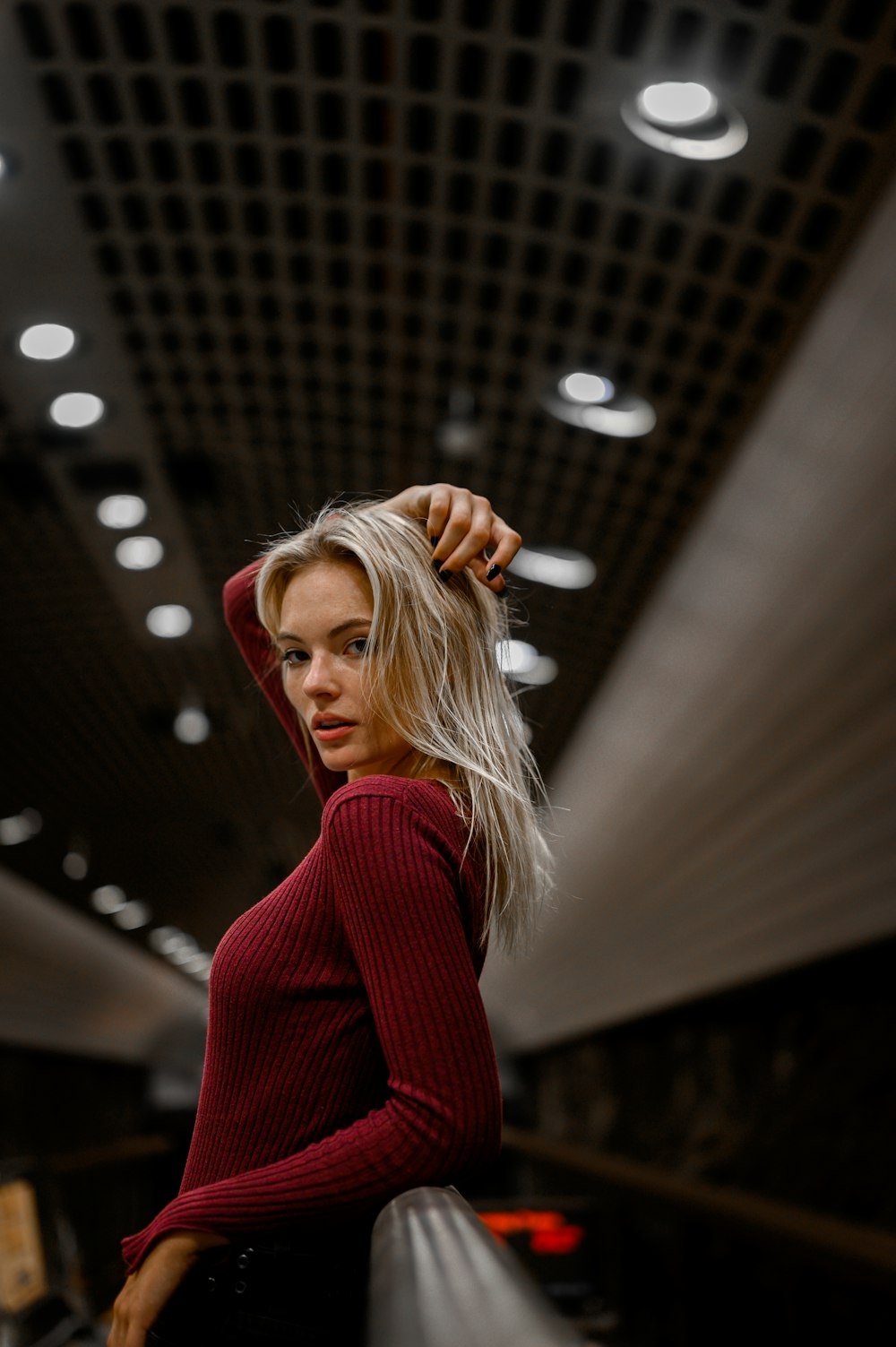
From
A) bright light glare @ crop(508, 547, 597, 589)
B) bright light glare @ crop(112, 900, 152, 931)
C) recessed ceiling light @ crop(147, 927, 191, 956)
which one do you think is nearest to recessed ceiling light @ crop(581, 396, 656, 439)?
bright light glare @ crop(508, 547, 597, 589)

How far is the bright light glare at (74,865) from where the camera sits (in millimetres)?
2168

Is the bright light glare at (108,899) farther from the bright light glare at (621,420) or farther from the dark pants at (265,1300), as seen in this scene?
the bright light glare at (621,420)

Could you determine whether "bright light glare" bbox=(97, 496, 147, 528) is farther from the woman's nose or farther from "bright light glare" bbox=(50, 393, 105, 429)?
the woman's nose

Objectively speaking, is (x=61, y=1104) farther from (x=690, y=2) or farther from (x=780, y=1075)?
(x=690, y=2)

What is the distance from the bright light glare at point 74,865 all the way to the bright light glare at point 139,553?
1.67ft

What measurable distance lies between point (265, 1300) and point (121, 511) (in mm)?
1614

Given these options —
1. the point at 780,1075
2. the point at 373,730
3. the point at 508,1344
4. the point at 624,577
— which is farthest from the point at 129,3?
the point at 780,1075

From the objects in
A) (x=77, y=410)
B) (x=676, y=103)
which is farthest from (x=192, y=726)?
(x=676, y=103)

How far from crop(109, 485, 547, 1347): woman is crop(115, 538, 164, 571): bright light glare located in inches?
23.3

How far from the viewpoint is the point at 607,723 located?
3457 mm

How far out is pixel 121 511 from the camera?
224 cm

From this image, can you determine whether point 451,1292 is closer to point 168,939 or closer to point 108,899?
point 168,939

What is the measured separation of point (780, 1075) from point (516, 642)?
4765mm

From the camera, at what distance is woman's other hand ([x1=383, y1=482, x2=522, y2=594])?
3.63 ft
